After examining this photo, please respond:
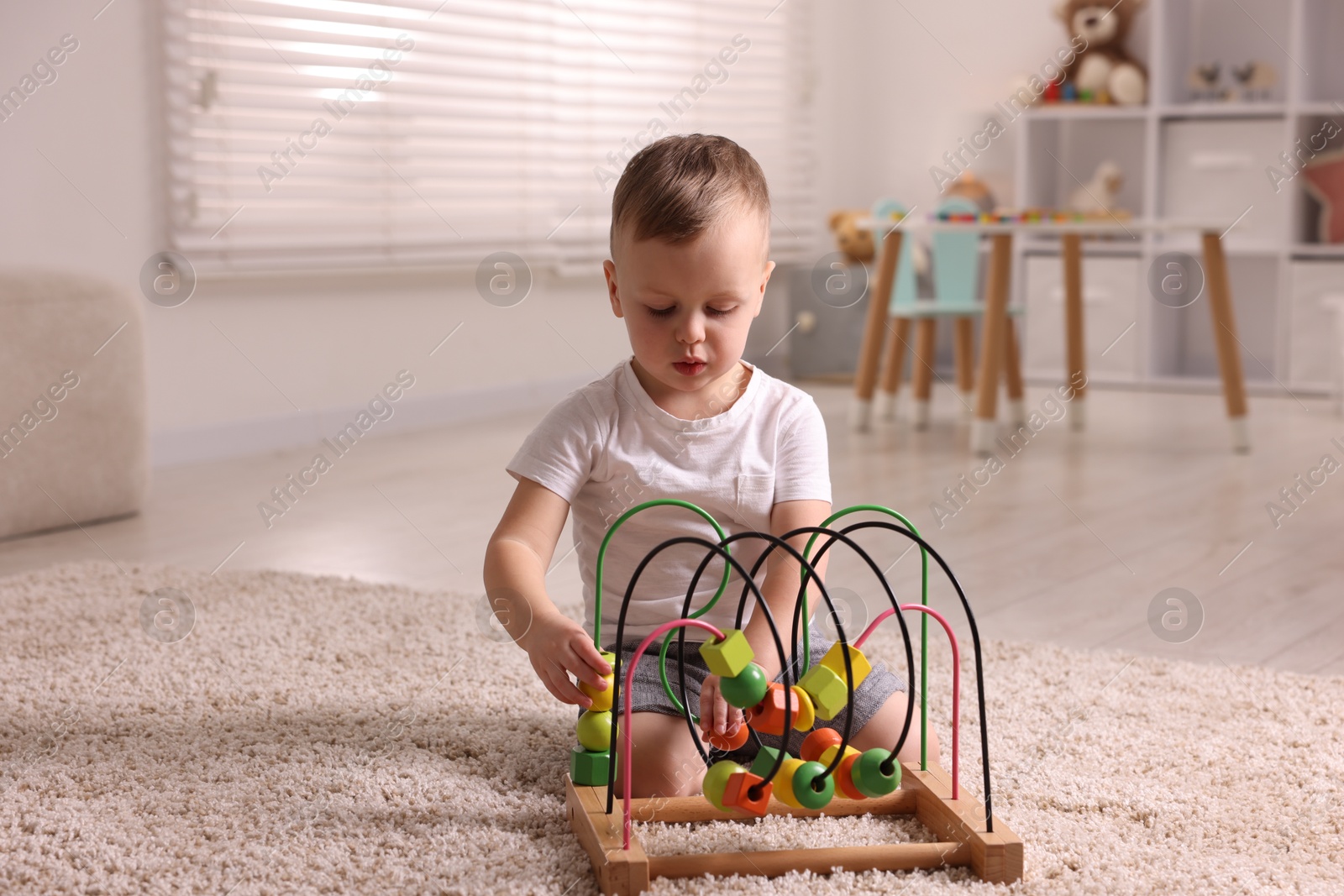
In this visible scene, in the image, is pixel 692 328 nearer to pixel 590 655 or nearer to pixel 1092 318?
pixel 590 655

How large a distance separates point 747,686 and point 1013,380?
2488 mm

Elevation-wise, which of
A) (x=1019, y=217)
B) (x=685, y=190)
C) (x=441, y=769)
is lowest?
(x=441, y=769)

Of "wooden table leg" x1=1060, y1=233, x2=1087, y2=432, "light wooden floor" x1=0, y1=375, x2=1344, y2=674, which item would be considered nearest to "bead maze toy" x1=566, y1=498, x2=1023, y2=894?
"light wooden floor" x1=0, y1=375, x2=1344, y2=674

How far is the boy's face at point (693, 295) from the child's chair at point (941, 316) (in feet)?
7.30

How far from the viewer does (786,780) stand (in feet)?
2.81

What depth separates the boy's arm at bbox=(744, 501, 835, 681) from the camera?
37.4 inches

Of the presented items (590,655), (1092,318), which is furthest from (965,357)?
(590,655)

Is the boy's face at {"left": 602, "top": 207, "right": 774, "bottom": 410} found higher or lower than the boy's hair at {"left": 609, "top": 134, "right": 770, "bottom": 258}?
lower

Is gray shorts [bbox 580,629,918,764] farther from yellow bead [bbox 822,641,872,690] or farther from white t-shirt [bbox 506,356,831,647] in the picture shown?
yellow bead [bbox 822,641,872,690]

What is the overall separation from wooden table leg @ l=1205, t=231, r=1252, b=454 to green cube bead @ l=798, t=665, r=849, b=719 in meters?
2.24

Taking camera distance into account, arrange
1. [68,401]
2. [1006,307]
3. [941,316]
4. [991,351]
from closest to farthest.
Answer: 1. [68,401]
2. [991,351]
3. [1006,307]
4. [941,316]

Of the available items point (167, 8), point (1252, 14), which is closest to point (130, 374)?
point (167, 8)

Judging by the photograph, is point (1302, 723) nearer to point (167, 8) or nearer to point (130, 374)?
point (130, 374)

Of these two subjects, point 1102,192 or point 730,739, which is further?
point 1102,192
